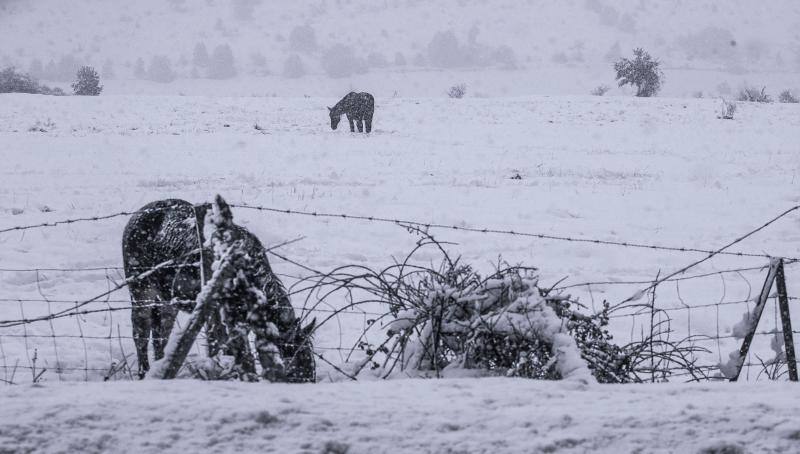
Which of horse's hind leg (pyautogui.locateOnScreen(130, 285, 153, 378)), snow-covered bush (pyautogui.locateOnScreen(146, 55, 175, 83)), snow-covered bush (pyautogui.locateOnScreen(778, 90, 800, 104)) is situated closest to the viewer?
horse's hind leg (pyautogui.locateOnScreen(130, 285, 153, 378))

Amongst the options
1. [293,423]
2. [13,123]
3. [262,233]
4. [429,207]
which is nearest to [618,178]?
[429,207]

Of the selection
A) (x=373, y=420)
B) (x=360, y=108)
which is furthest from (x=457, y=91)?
(x=373, y=420)

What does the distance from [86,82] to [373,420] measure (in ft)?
202

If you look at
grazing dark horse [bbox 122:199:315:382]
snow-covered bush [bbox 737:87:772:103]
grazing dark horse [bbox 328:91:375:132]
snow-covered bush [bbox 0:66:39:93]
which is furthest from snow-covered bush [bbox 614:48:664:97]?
grazing dark horse [bbox 122:199:315:382]

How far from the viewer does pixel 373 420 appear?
2205 millimetres

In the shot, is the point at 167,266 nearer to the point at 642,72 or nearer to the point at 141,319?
the point at 141,319

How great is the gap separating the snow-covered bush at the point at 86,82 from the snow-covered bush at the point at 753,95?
161 feet

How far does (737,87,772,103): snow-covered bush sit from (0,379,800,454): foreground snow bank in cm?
4497

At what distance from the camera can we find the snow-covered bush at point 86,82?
56.6m

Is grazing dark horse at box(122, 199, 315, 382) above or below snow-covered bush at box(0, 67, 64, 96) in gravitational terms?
below

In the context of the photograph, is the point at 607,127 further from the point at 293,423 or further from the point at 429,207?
the point at 293,423

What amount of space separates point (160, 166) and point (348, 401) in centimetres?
1568

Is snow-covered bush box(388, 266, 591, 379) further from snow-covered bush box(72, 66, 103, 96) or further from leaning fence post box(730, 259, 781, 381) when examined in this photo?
snow-covered bush box(72, 66, 103, 96)

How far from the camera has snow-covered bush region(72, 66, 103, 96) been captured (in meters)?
56.6
